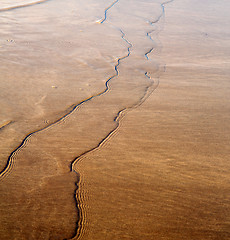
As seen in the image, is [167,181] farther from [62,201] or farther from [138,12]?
[138,12]

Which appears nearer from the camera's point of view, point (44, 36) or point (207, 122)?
point (207, 122)

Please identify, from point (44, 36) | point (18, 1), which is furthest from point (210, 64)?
point (18, 1)

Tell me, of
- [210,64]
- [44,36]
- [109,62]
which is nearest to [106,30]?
[44,36]

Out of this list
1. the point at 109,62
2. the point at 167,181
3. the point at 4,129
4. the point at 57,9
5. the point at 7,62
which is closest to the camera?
the point at 167,181

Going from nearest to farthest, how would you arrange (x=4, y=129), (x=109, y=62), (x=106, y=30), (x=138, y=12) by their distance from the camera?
(x=4, y=129) → (x=109, y=62) → (x=106, y=30) → (x=138, y=12)

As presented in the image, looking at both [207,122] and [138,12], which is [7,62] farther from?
[138,12]

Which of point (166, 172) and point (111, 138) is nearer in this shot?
point (166, 172)

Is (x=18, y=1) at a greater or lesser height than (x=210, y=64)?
greater
